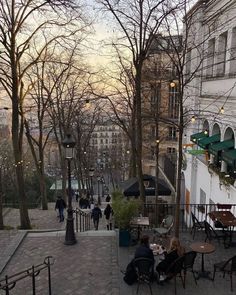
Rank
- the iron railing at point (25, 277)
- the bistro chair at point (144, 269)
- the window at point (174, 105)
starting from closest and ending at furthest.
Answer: the iron railing at point (25, 277)
the bistro chair at point (144, 269)
the window at point (174, 105)

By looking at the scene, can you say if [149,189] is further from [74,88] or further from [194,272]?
[74,88]

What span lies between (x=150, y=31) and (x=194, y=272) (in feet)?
26.6

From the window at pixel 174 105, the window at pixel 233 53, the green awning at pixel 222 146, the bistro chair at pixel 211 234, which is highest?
the window at pixel 233 53

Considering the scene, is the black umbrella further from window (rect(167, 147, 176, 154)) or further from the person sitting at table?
window (rect(167, 147, 176, 154))

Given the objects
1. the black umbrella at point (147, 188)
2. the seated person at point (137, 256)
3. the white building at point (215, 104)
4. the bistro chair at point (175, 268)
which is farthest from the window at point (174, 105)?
the bistro chair at point (175, 268)

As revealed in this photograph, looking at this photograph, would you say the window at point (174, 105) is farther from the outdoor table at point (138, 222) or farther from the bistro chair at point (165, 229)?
the outdoor table at point (138, 222)

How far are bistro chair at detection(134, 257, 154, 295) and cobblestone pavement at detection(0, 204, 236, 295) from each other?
259 millimetres

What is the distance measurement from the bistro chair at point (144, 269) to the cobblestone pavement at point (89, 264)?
26 centimetres

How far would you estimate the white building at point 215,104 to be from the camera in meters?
15.2

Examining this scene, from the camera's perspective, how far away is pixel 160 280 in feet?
26.0

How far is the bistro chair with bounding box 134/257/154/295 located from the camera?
7.55m

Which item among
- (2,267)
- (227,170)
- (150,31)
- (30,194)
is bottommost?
(30,194)

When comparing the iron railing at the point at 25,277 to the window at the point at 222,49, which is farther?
the window at the point at 222,49

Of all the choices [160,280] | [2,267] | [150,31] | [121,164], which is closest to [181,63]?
[150,31]
